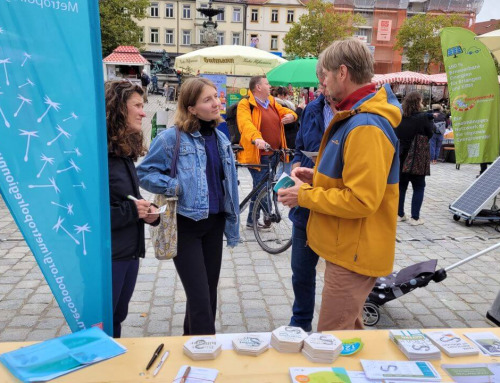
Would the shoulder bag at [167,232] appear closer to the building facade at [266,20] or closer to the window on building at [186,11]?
the building facade at [266,20]

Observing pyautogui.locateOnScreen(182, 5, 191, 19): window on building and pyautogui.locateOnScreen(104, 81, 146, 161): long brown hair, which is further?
pyautogui.locateOnScreen(182, 5, 191, 19): window on building

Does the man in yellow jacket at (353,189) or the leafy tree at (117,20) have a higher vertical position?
the leafy tree at (117,20)

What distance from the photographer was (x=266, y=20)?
210 feet

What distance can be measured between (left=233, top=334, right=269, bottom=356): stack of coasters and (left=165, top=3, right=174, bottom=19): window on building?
69761mm

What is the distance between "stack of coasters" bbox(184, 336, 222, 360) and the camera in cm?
175

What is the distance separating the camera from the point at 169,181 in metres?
2.72

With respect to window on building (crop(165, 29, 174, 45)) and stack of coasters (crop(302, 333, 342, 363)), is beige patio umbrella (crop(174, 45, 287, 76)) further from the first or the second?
window on building (crop(165, 29, 174, 45))

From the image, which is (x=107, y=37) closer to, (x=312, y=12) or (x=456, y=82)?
(x=312, y=12)

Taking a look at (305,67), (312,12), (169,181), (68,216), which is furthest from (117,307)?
(312,12)

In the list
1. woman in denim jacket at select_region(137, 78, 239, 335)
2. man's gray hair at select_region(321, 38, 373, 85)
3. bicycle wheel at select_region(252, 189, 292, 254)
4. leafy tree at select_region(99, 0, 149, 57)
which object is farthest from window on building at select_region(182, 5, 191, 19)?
man's gray hair at select_region(321, 38, 373, 85)

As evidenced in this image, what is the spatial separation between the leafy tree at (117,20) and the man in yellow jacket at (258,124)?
3228cm

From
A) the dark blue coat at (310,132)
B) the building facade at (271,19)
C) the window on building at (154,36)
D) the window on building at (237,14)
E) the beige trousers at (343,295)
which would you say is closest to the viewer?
the beige trousers at (343,295)

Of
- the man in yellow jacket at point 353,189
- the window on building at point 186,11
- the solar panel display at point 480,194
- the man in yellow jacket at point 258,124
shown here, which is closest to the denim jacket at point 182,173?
the man in yellow jacket at point 353,189

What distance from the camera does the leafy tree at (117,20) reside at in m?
35.1
